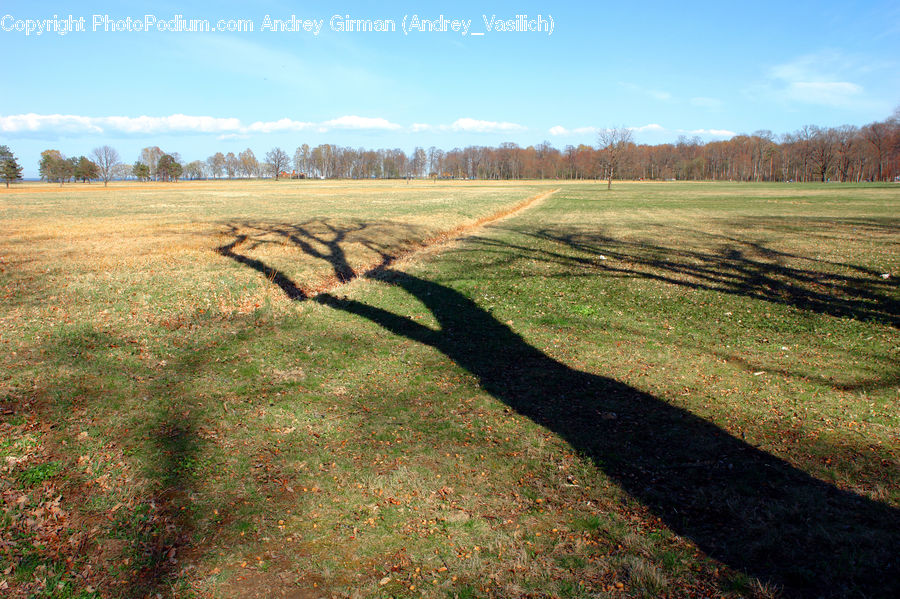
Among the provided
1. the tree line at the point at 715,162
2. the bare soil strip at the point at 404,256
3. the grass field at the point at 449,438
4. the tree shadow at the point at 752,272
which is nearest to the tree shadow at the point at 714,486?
the grass field at the point at 449,438

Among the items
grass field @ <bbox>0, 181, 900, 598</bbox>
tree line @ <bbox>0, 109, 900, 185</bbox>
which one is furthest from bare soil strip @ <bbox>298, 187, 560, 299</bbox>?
tree line @ <bbox>0, 109, 900, 185</bbox>

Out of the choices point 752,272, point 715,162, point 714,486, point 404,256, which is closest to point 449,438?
point 714,486

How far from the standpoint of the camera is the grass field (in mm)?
4410

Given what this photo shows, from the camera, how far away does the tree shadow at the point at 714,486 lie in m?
4.30

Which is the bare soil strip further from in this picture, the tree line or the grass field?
the tree line

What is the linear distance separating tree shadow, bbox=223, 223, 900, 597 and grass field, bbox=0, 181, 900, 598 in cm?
3

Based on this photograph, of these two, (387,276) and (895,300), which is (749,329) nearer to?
(895,300)

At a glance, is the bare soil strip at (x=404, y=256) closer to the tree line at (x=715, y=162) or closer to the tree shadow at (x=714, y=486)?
the tree shadow at (x=714, y=486)

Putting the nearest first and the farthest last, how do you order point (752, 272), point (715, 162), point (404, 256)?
point (752, 272) → point (404, 256) → point (715, 162)

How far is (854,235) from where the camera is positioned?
26125mm

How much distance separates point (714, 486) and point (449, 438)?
123 inches

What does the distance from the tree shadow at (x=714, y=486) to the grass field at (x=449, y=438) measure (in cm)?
3

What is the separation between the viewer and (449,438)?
6.66 m

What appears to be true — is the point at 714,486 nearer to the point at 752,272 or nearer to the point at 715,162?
the point at 752,272
